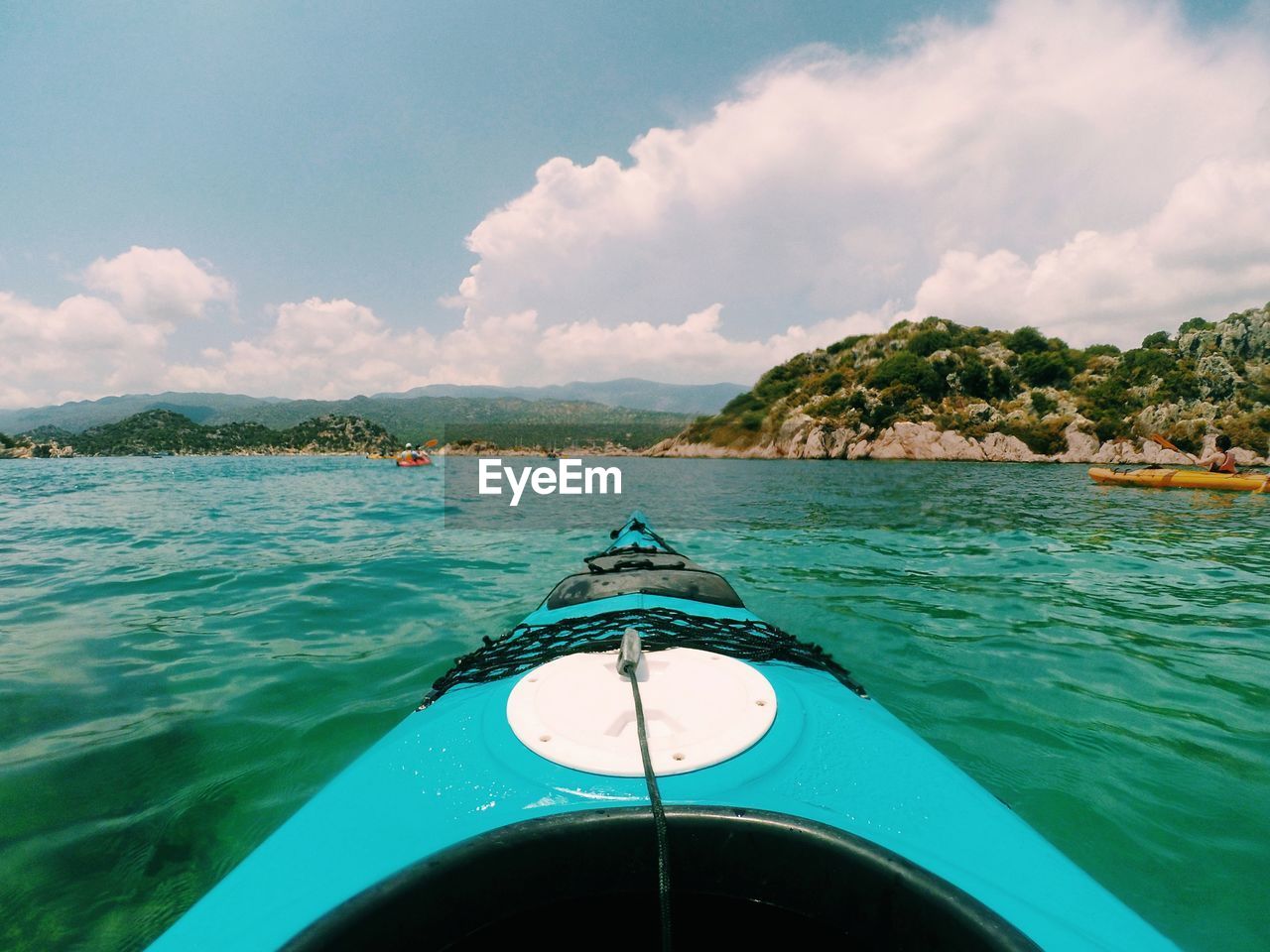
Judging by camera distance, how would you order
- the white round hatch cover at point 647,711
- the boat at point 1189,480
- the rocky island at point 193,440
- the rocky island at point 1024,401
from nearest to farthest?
the white round hatch cover at point 647,711
the boat at point 1189,480
the rocky island at point 1024,401
the rocky island at point 193,440

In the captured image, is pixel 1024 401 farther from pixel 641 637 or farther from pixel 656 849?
pixel 656 849

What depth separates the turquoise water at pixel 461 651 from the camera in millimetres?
2531

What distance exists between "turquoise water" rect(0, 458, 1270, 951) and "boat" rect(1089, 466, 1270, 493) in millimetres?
9041

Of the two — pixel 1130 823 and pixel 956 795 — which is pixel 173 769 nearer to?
pixel 956 795

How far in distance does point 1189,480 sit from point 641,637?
23.9 metres

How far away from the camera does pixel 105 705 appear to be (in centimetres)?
387

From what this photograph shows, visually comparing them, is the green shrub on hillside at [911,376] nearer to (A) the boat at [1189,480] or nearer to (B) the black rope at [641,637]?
(A) the boat at [1189,480]

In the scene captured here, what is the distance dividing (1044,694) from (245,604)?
806cm

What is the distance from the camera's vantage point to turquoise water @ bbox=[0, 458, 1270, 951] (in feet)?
8.30

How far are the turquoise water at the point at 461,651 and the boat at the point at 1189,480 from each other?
29.7ft

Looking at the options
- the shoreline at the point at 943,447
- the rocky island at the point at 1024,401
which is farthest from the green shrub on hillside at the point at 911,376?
the shoreline at the point at 943,447

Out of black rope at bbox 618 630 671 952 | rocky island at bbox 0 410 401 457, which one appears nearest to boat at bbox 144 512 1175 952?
black rope at bbox 618 630 671 952

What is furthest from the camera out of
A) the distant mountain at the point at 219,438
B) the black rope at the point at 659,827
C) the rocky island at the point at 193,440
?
the distant mountain at the point at 219,438

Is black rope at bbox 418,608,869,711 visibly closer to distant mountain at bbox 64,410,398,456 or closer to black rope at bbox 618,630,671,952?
black rope at bbox 618,630,671,952
